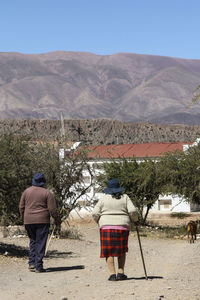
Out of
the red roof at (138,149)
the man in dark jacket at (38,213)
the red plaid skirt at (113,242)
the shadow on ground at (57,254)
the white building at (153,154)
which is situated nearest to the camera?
the red plaid skirt at (113,242)

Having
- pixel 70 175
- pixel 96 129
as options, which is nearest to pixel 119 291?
pixel 70 175

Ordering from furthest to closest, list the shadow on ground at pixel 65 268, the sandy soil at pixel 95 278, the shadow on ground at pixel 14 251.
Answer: the shadow on ground at pixel 14 251 → the shadow on ground at pixel 65 268 → the sandy soil at pixel 95 278

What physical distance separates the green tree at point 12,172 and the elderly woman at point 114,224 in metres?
5.19

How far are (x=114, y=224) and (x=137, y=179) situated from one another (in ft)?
77.3

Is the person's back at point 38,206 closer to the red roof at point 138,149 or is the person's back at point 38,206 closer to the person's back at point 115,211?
the person's back at point 115,211

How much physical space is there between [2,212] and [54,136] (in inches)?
371

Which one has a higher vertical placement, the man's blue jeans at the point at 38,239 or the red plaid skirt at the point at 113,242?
the red plaid skirt at the point at 113,242

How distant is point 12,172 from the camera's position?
16344 mm

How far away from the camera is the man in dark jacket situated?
12.8 meters

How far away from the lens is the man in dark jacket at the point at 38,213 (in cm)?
1277

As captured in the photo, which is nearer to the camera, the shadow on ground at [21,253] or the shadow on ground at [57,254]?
the shadow on ground at [21,253]

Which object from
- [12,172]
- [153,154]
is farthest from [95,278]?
[153,154]

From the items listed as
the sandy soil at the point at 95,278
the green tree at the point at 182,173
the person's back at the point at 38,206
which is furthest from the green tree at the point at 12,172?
the green tree at the point at 182,173

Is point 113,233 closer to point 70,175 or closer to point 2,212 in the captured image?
point 2,212
